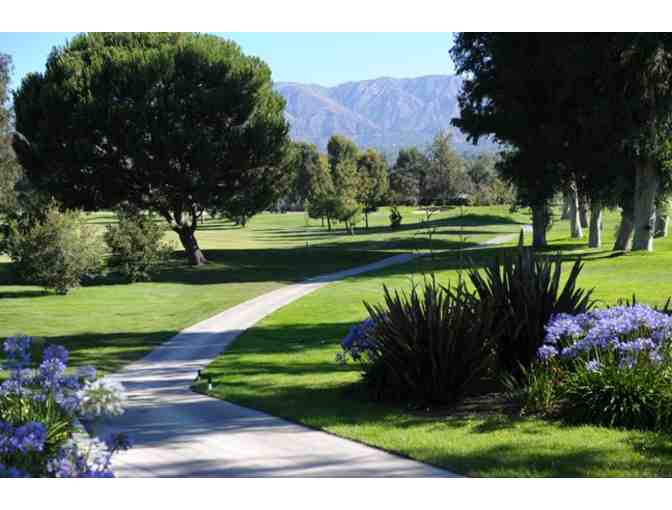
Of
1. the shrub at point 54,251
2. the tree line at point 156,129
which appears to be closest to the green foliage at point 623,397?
the shrub at point 54,251

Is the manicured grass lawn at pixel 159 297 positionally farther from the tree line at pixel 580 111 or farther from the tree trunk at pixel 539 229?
the tree trunk at pixel 539 229

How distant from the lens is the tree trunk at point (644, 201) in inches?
1275

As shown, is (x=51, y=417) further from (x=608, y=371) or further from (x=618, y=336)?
(x=618, y=336)

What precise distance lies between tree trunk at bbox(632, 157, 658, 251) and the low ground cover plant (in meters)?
29.7

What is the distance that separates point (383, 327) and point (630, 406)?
9.85ft

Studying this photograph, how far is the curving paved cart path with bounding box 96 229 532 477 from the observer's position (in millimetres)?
7230

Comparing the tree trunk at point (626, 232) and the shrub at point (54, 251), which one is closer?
the shrub at point (54, 251)

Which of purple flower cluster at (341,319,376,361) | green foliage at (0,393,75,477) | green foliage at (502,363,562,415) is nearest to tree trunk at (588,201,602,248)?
purple flower cluster at (341,319,376,361)

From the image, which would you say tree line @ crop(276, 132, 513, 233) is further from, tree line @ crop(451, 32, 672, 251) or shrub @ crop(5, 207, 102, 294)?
shrub @ crop(5, 207, 102, 294)

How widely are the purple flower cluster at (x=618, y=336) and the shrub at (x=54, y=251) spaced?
2135 cm

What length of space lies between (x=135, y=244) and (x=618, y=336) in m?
26.3

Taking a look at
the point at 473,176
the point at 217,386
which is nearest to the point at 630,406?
the point at 217,386

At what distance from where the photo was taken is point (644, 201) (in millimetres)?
33031

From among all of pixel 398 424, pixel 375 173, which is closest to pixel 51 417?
pixel 398 424
